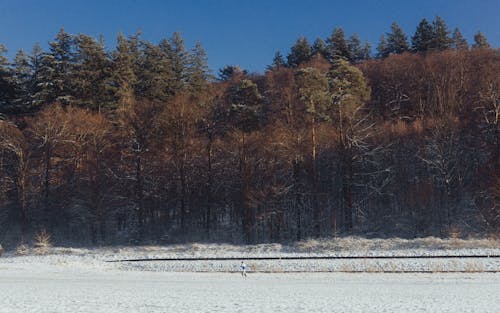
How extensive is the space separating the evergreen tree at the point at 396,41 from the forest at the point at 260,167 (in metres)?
27.6

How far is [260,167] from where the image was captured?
1531 inches

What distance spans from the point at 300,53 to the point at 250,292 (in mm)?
67108

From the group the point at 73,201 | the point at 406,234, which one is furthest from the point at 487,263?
the point at 73,201

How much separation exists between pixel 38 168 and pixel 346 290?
3715cm

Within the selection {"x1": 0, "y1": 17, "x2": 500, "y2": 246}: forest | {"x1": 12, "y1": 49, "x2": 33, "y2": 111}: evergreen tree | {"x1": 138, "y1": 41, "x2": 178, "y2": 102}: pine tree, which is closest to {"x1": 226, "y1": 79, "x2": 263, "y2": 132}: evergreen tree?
{"x1": 0, "y1": 17, "x2": 500, "y2": 246}: forest

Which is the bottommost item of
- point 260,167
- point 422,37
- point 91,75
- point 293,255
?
point 293,255

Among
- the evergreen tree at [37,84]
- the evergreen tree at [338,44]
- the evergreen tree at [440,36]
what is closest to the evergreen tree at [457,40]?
the evergreen tree at [440,36]

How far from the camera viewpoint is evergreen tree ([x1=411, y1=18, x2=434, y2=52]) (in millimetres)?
70125

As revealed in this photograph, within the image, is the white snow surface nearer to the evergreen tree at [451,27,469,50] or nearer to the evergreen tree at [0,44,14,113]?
the evergreen tree at [0,44,14,113]

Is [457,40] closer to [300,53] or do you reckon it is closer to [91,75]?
[300,53]

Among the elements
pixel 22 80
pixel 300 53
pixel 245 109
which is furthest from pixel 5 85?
pixel 300 53

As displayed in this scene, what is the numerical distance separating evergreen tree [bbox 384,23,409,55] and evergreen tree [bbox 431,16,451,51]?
5.68 m

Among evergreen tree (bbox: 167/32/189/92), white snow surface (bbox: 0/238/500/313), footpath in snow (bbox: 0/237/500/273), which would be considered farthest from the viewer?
evergreen tree (bbox: 167/32/189/92)

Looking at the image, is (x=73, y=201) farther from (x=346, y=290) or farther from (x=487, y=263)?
(x=487, y=263)
